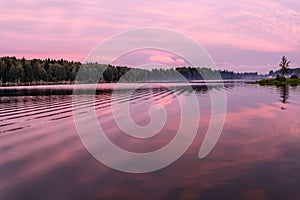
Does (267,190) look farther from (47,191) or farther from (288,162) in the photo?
(47,191)

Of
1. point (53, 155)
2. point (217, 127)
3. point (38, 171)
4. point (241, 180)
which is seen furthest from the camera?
point (217, 127)

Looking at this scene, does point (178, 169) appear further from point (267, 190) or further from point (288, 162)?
point (288, 162)

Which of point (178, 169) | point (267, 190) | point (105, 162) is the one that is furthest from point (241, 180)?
point (105, 162)

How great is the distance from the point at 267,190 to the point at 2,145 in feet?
49.2

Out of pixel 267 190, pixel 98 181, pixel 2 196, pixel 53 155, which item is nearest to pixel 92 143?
pixel 53 155

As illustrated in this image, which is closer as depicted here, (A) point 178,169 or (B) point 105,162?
(A) point 178,169

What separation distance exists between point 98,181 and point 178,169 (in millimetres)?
3535

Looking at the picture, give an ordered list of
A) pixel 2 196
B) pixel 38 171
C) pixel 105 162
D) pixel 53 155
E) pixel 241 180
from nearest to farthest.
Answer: pixel 2 196
pixel 241 180
pixel 38 171
pixel 105 162
pixel 53 155

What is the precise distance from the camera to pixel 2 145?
17.5 m

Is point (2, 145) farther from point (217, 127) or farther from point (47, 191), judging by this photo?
point (217, 127)

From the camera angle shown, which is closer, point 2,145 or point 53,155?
point 53,155

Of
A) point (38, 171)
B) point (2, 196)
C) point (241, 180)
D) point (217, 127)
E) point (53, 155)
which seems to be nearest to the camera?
point (2, 196)

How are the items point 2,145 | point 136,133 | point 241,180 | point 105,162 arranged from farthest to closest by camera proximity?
point 136,133, point 2,145, point 105,162, point 241,180

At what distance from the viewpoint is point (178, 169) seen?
12.7 meters
